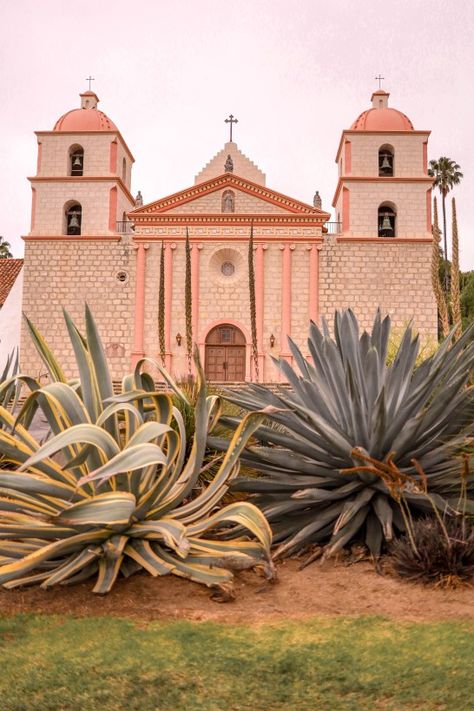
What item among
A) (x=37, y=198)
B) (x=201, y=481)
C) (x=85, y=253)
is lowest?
(x=201, y=481)

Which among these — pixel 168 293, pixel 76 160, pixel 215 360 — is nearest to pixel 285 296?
pixel 215 360

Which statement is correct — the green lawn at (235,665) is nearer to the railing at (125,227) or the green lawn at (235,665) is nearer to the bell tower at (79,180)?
the bell tower at (79,180)

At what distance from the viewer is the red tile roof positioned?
31.0 meters

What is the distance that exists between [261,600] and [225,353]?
78.9ft

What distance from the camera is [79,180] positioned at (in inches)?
1152

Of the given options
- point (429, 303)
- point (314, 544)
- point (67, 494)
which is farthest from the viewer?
point (429, 303)

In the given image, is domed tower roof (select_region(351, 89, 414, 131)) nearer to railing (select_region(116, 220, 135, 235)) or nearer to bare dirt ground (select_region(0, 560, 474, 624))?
railing (select_region(116, 220, 135, 235))

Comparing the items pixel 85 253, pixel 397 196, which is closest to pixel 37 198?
pixel 85 253

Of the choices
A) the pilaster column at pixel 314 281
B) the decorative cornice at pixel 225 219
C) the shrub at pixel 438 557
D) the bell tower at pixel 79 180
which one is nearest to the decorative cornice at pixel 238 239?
the pilaster column at pixel 314 281

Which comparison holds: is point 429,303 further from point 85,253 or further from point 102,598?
point 102,598

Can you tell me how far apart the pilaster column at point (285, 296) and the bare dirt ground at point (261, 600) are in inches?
899

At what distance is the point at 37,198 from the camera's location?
29344 millimetres

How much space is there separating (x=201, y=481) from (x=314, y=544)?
1.37 meters

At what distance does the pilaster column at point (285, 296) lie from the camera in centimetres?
2720
